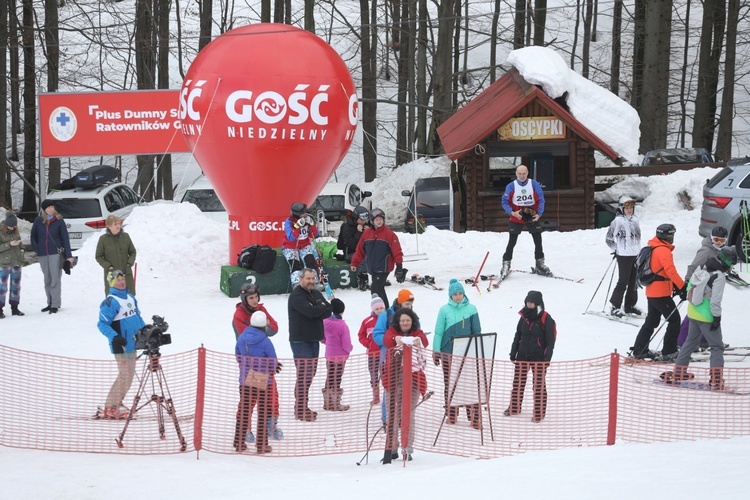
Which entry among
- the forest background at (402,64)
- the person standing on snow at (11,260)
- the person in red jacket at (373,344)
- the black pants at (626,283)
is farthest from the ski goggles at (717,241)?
the forest background at (402,64)

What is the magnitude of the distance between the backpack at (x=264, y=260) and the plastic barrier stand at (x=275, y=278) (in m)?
0.11

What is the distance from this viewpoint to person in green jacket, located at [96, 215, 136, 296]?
496 inches

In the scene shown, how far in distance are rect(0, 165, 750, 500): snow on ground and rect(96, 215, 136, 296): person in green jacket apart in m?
0.91

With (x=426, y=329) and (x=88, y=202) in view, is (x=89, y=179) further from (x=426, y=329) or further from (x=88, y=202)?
(x=426, y=329)

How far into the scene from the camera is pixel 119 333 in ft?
30.3

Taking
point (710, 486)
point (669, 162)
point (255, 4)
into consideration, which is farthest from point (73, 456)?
point (255, 4)

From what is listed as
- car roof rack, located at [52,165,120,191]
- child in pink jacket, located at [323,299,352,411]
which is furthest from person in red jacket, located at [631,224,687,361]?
car roof rack, located at [52,165,120,191]

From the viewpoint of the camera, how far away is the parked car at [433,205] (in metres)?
22.9

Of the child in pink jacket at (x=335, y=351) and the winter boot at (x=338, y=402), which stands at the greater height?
the child in pink jacket at (x=335, y=351)

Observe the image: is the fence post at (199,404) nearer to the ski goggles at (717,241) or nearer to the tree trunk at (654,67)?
the ski goggles at (717,241)

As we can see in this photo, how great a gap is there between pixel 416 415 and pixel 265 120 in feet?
25.7

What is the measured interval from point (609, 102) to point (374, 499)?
15.5 meters

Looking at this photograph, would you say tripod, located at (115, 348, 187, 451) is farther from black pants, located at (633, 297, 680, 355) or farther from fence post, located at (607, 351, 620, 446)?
black pants, located at (633, 297, 680, 355)

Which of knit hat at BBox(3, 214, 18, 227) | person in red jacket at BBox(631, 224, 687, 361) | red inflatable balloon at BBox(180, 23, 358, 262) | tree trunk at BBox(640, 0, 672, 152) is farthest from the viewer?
tree trunk at BBox(640, 0, 672, 152)
